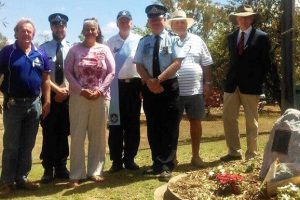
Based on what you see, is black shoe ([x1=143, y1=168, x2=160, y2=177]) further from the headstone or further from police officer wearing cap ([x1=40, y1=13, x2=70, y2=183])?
the headstone

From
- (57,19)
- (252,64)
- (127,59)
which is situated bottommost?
(252,64)

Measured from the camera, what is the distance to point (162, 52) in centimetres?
634

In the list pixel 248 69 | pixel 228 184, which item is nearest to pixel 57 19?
pixel 248 69

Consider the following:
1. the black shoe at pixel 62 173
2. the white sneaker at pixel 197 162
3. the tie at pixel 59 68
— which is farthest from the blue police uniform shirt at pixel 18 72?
the white sneaker at pixel 197 162

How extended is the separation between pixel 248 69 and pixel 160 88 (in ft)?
5.06

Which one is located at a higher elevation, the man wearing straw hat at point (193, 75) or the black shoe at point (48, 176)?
the man wearing straw hat at point (193, 75)

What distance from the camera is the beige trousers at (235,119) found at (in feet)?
23.5

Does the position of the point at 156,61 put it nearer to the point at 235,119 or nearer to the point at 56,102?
the point at 56,102

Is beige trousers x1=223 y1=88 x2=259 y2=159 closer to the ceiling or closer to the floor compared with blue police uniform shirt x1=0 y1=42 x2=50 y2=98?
closer to the floor

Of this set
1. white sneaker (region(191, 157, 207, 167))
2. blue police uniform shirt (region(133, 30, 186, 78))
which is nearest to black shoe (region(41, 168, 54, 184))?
blue police uniform shirt (region(133, 30, 186, 78))

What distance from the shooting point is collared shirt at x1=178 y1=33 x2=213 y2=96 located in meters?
6.90

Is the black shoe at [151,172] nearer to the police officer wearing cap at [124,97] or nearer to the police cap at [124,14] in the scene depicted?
the police officer wearing cap at [124,97]

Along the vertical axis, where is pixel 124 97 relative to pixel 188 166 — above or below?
above

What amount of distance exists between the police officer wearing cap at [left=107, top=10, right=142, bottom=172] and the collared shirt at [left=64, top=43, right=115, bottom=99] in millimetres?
654
